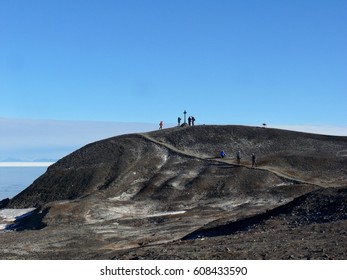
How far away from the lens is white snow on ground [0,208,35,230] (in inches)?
2334

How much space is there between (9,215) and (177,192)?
1974 cm

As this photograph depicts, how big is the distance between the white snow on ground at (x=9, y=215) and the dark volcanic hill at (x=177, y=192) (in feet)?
6.94

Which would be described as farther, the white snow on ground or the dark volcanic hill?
the white snow on ground

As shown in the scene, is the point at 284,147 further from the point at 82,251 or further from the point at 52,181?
the point at 82,251

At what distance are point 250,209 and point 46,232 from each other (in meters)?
18.3

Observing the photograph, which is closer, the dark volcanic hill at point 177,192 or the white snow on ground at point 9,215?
the dark volcanic hill at point 177,192

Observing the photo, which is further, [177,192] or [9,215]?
[9,215]

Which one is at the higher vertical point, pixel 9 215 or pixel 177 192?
pixel 177 192

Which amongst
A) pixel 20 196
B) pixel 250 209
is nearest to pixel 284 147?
pixel 250 209

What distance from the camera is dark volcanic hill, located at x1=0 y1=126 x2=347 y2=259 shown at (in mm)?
35531

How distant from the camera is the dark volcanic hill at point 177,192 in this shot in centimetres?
3553

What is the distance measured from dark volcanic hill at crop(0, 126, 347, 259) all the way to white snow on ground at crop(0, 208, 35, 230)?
212 centimetres

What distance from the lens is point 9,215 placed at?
63.8 m
